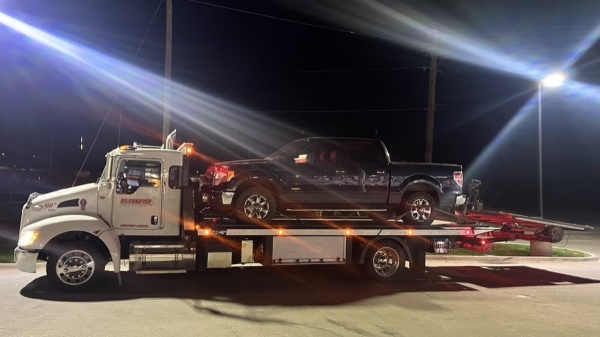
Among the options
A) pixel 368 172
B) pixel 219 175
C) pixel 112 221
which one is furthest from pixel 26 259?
pixel 368 172

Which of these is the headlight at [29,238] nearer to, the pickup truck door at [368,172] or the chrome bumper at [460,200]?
the pickup truck door at [368,172]

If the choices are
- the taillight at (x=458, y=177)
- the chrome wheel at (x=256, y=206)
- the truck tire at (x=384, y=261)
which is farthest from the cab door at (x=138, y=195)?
the taillight at (x=458, y=177)

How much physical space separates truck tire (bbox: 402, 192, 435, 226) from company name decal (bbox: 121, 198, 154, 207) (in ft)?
17.1

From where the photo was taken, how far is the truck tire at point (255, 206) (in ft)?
29.8

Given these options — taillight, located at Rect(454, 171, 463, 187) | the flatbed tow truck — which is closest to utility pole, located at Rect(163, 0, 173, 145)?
the flatbed tow truck

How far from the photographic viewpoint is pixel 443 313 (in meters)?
7.41

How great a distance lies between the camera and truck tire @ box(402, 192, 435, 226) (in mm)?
10094

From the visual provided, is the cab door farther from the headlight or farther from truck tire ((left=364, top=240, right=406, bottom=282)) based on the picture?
truck tire ((left=364, top=240, right=406, bottom=282))

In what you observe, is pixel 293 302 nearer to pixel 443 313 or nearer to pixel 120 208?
pixel 443 313

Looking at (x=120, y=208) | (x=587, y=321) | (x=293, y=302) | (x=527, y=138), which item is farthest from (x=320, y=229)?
(x=527, y=138)

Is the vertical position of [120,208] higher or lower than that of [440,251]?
higher

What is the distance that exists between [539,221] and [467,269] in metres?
2.10

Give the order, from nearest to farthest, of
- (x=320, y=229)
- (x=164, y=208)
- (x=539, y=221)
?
1. (x=164, y=208)
2. (x=320, y=229)
3. (x=539, y=221)

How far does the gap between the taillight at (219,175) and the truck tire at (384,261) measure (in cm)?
325
